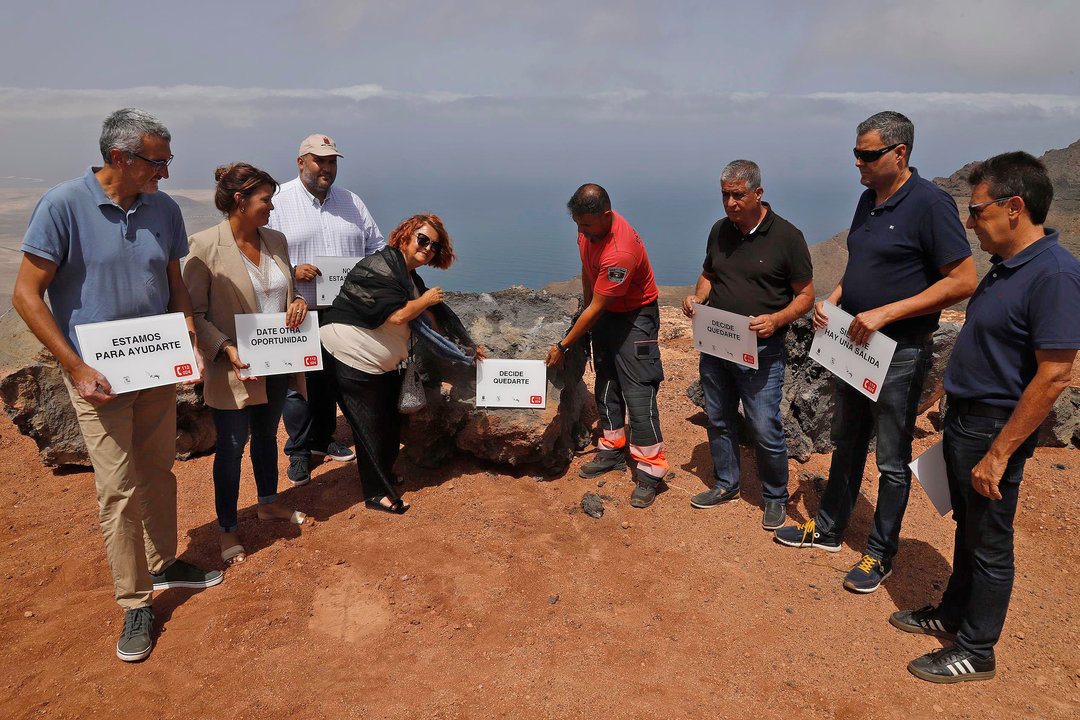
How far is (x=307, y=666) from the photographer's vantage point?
351 centimetres

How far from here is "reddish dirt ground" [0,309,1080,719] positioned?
3279 millimetres

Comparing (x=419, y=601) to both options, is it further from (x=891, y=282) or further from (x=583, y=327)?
(x=891, y=282)

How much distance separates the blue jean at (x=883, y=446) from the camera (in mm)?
3746

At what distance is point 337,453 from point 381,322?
203 centimetres

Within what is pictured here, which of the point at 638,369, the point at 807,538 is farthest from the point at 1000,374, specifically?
the point at 638,369

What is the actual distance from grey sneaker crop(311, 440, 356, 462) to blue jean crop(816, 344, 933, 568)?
3.90 meters

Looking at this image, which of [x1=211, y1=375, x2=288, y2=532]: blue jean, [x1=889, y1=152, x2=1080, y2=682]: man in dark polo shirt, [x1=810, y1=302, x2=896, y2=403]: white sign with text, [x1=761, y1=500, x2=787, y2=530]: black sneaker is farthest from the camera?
[x1=761, y1=500, x2=787, y2=530]: black sneaker

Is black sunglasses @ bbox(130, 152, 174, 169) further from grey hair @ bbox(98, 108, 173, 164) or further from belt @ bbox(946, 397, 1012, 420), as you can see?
belt @ bbox(946, 397, 1012, 420)

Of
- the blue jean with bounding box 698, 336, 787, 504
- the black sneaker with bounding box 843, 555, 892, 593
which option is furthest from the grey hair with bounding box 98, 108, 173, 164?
the black sneaker with bounding box 843, 555, 892, 593

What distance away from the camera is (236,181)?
3943 millimetres

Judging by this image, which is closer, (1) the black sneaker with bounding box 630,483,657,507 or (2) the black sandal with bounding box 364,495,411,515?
(2) the black sandal with bounding box 364,495,411,515

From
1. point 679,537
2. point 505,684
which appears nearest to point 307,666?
point 505,684

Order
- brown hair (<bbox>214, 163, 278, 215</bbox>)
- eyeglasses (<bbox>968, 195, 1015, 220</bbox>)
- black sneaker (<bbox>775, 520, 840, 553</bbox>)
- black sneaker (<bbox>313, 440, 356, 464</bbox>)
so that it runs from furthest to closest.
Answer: black sneaker (<bbox>313, 440, 356, 464</bbox>) < black sneaker (<bbox>775, 520, 840, 553</bbox>) < brown hair (<bbox>214, 163, 278, 215</bbox>) < eyeglasses (<bbox>968, 195, 1015, 220</bbox>)

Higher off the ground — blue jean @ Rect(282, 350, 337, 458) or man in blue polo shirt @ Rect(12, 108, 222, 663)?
man in blue polo shirt @ Rect(12, 108, 222, 663)
